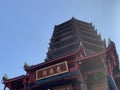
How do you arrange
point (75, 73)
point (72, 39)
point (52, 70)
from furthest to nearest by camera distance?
point (72, 39), point (52, 70), point (75, 73)

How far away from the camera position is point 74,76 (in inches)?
583

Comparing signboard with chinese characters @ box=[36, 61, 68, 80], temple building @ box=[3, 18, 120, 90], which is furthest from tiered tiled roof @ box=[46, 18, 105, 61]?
signboard with chinese characters @ box=[36, 61, 68, 80]

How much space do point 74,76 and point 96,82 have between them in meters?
Result: 2.07

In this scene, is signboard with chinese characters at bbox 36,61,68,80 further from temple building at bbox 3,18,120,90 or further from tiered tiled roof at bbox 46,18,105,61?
tiered tiled roof at bbox 46,18,105,61

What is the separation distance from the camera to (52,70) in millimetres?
15930

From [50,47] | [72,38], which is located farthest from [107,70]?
[50,47]

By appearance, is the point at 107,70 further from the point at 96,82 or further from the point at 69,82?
the point at 69,82

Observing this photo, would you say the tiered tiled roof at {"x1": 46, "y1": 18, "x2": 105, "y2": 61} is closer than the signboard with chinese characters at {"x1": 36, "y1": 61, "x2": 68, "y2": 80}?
No

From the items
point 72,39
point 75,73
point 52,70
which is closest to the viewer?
point 75,73

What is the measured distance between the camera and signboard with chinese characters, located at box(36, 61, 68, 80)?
609 inches

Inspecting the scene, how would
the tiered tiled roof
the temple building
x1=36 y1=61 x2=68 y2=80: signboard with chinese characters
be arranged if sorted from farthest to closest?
1. the tiered tiled roof
2. x1=36 y1=61 x2=68 y2=80: signboard with chinese characters
3. the temple building

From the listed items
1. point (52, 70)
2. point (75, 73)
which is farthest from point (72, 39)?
point (75, 73)

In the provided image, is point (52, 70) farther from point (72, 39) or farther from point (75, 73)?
point (72, 39)

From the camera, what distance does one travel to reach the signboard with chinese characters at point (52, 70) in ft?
50.7
